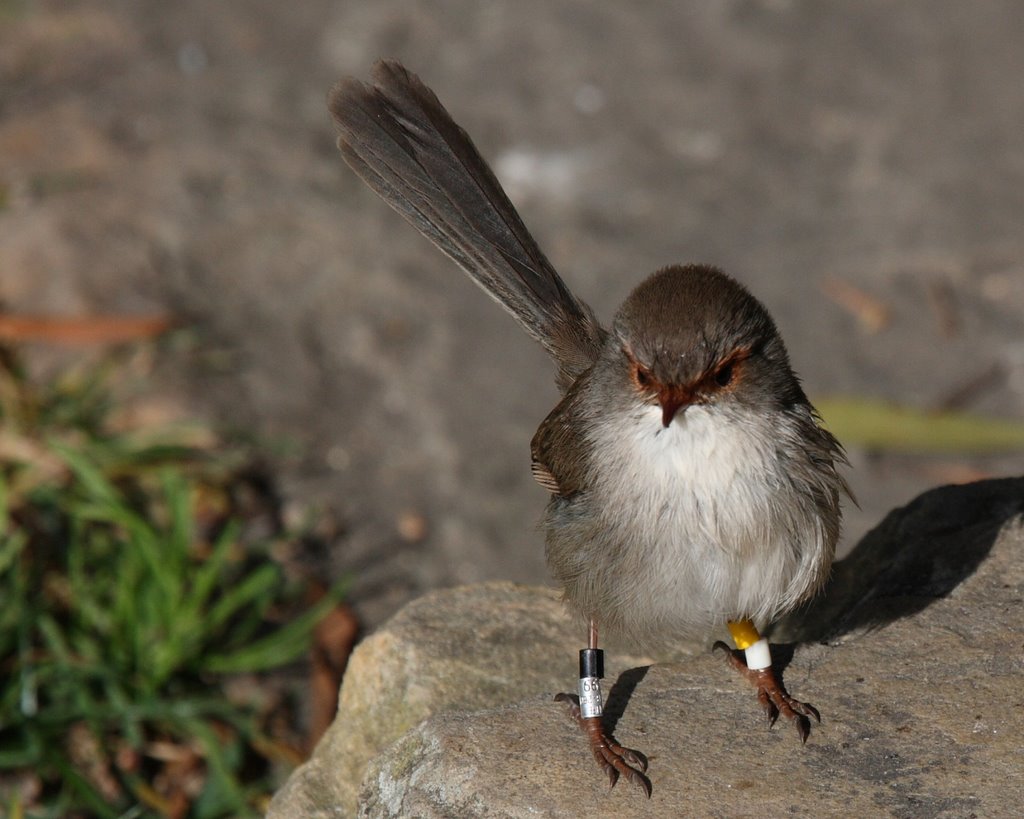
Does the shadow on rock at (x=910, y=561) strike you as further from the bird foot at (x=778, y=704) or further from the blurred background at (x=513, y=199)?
the blurred background at (x=513, y=199)

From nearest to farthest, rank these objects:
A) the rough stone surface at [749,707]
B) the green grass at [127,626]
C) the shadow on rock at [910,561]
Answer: the rough stone surface at [749,707] < the shadow on rock at [910,561] < the green grass at [127,626]

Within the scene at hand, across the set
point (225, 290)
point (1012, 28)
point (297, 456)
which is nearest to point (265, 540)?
point (297, 456)

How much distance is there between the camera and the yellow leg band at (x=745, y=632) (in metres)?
3.76

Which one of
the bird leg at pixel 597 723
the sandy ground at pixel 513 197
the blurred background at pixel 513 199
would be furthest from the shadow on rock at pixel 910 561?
the sandy ground at pixel 513 197

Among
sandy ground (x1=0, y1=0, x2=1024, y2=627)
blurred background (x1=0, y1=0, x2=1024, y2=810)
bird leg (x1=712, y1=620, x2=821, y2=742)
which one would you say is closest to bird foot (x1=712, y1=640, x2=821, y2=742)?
bird leg (x1=712, y1=620, x2=821, y2=742)

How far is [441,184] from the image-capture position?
4.43 m

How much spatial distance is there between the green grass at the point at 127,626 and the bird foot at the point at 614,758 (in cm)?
203

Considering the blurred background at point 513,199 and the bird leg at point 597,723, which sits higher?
the blurred background at point 513,199

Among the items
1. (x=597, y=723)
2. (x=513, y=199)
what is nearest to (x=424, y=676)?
(x=597, y=723)

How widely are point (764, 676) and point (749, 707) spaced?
3.9 inches

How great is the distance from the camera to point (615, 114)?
27.8 ft

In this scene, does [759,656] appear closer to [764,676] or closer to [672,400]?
[764,676]

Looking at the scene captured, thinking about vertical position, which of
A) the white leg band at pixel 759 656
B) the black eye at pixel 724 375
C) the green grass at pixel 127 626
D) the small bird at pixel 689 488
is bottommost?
the green grass at pixel 127 626

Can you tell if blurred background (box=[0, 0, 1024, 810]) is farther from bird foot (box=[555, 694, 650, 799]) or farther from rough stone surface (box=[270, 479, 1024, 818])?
bird foot (box=[555, 694, 650, 799])
